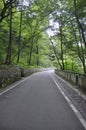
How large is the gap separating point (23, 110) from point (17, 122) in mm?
1848

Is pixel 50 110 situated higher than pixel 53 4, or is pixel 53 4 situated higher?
pixel 53 4

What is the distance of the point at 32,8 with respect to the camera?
22.9 m

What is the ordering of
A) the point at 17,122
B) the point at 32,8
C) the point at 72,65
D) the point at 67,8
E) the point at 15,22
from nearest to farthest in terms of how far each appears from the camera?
the point at 17,122 → the point at 32,8 → the point at 67,8 → the point at 15,22 → the point at 72,65

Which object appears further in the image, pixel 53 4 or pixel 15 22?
pixel 15 22

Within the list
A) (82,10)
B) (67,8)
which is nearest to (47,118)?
(82,10)

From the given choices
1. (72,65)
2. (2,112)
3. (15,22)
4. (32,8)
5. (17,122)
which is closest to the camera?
(17,122)

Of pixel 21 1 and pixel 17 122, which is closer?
pixel 17 122

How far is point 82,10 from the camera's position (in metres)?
21.5

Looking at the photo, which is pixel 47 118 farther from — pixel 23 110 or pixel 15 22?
pixel 15 22

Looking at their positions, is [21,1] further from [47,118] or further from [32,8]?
[47,118]

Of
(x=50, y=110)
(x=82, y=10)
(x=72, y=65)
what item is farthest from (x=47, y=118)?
(x=72, y=65)

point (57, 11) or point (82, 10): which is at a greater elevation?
point (57, 11)

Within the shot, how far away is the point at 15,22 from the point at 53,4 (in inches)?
340

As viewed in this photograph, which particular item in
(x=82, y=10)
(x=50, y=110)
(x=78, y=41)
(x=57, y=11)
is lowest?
(x=50, y=110)
